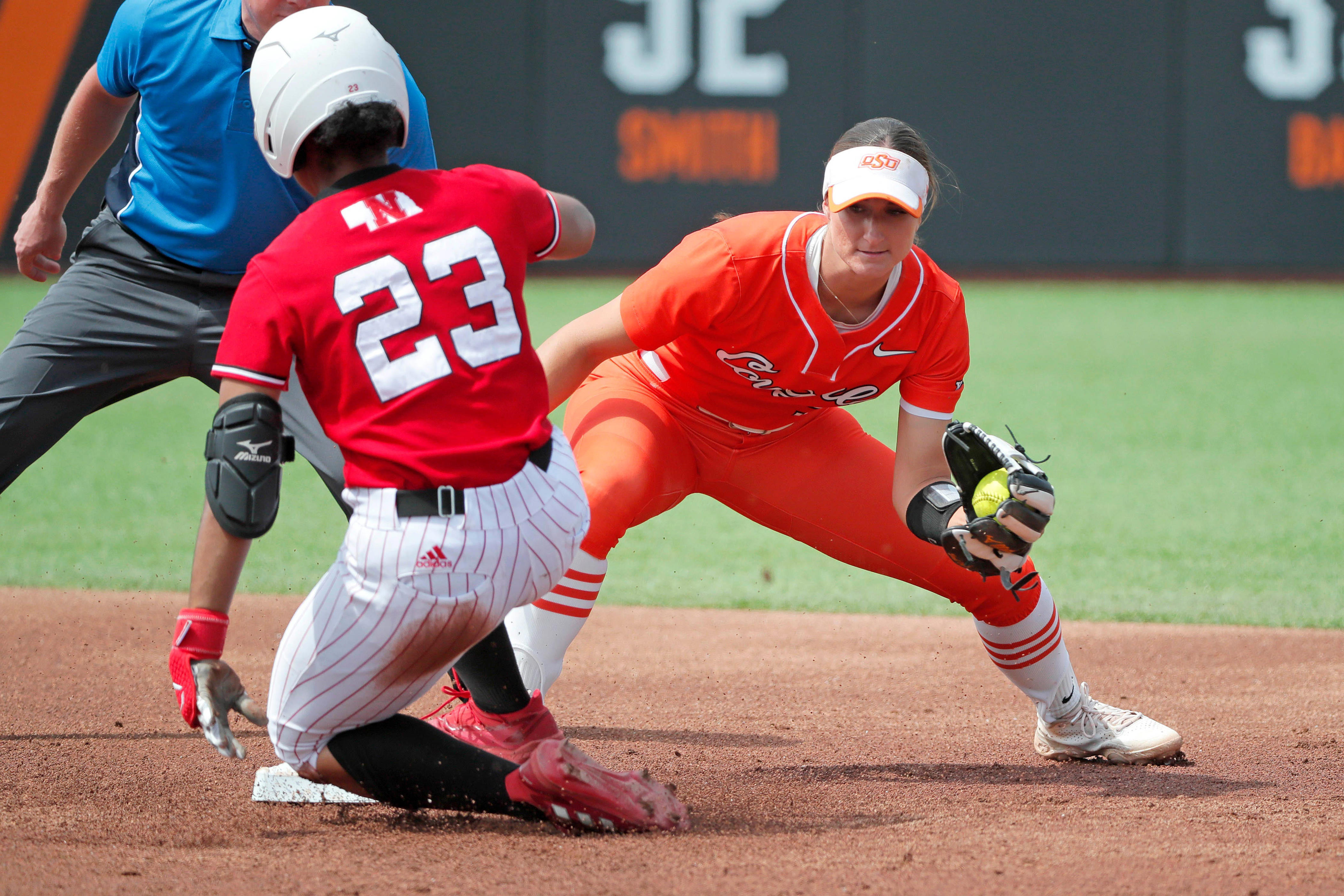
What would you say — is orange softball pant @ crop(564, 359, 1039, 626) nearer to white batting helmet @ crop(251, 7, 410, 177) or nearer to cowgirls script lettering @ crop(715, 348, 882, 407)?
cowgirls script lettering @ crop(715, 348, 882, 407)

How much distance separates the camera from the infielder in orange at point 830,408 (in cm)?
338

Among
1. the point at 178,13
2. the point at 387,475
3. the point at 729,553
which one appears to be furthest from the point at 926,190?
the point at 729,553

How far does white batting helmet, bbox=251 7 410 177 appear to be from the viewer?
2.58 m

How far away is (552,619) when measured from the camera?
3.55 m

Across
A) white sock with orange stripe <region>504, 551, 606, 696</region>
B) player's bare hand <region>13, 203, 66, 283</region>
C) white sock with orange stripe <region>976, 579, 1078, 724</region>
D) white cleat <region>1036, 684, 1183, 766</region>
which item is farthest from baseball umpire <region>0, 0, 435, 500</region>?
white cleat <region>1036, 684, 1183, 766</region>

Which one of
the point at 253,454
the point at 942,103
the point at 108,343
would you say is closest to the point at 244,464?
the point at 253,454

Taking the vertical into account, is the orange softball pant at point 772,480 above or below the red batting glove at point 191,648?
below

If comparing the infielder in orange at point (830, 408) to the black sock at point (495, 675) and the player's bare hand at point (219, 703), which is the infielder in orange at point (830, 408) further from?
the player's bare hand at point (219, 703)

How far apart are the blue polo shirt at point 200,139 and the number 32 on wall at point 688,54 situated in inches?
486

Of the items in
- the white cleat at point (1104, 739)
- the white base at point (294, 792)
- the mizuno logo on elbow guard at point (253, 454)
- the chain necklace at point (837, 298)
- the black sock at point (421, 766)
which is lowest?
the white cleat at point (1104, 739)

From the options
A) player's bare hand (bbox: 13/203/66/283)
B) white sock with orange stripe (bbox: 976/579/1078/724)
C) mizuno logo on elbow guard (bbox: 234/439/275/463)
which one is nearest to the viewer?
mizuno logo on elbow guard (bbox: 234/439/275/463)

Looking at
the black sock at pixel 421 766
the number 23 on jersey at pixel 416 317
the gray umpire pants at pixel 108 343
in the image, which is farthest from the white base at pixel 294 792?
the number 23 on jersey at pixel 416 317

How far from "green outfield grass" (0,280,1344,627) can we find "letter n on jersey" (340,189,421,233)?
134 inches

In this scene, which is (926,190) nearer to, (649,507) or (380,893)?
(649,507)
